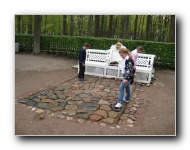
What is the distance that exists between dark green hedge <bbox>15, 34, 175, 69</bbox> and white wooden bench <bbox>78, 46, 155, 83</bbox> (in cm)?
227

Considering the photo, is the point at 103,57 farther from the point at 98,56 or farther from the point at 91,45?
the point at 91,45

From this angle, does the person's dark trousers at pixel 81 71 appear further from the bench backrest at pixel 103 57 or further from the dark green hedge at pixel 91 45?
the dark green hedge at pixel 91 45

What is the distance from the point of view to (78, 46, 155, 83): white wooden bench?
8.26 meters

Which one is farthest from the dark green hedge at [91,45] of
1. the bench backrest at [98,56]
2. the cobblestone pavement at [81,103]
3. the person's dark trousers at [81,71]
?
the cobblestone pavement at [81,103]

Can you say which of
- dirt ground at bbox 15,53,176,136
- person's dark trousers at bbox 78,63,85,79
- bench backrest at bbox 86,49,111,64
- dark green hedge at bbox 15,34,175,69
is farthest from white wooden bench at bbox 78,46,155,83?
dark green hedge at bbox 15,34,175,69

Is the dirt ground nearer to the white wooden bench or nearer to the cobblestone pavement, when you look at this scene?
the cobblestone pavement

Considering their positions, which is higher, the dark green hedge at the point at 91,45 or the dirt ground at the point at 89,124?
the dark green hedge at the point at 91,45

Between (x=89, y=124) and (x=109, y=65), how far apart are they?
15.2 feet

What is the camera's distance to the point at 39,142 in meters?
3.82

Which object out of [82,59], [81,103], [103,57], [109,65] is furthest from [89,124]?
[103,57]

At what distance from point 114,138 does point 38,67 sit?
6288 mm

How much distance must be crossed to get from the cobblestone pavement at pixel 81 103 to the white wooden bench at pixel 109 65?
95 cm

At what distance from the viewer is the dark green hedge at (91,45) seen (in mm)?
10867
